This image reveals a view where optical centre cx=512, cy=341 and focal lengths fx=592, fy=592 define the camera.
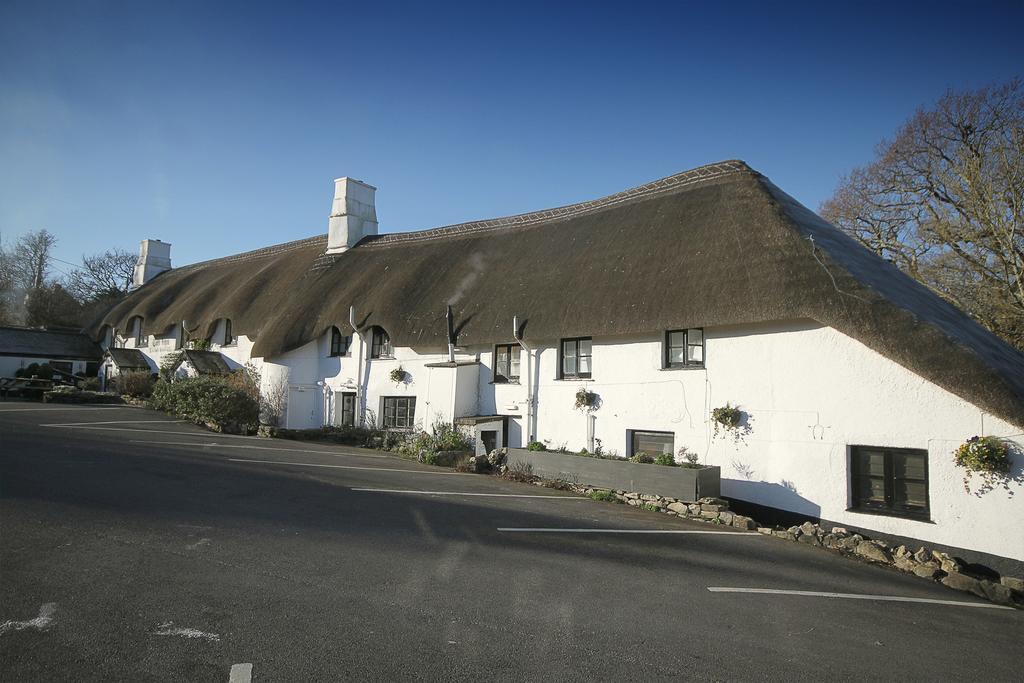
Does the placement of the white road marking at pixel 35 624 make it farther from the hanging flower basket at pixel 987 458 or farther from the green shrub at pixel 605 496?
the hanging flower basket at pixel 987 458

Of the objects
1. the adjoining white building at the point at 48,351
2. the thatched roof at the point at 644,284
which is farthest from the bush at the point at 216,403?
the adjoining white building at the point at 48,351

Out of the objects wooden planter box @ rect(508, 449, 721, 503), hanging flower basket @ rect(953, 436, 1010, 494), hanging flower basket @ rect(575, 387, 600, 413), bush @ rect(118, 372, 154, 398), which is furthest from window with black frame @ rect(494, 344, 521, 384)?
bush @ rect(118, 372, 154, 398)

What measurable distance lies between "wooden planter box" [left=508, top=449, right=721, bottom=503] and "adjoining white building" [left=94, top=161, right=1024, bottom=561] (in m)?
0.98

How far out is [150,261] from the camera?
40.4 m

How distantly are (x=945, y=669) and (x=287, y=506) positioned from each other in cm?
831

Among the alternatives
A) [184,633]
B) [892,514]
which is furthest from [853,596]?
[184,633]

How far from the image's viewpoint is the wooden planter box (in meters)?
11.4

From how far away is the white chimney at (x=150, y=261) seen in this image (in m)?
40.1

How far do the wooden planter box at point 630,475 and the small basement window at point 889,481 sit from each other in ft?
8.12

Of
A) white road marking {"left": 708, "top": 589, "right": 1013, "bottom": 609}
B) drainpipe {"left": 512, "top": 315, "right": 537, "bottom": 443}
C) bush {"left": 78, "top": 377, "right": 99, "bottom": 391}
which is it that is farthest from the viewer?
bush {"left": 78, "top": 377, "right": 99, "bottom": 391}

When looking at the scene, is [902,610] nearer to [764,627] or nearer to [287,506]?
[764,627]

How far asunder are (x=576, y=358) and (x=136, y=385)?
72.6 ft

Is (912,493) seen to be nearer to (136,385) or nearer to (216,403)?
(216,403)

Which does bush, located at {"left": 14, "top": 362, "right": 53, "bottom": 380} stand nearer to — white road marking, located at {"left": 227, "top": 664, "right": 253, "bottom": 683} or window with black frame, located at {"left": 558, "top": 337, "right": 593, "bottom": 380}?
window with black frame, located at {"left": 558, "top": 337, "right": 593, "bottom": 380}
